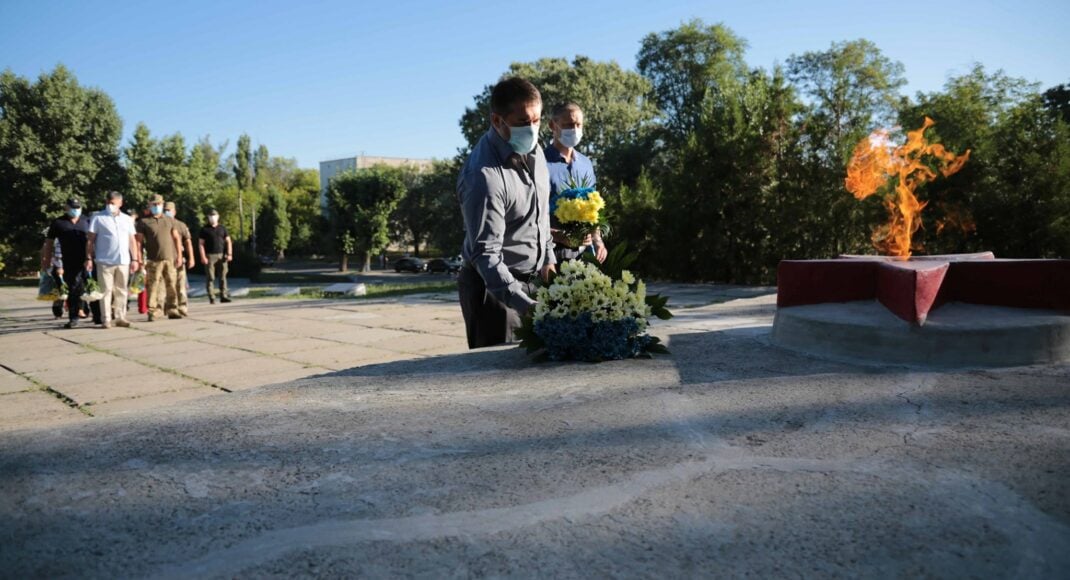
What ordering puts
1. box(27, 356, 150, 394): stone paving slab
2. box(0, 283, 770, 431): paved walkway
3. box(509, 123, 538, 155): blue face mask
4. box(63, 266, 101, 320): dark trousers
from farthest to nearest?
box(63, 266, 101, 320): dark trousers < box(27, 356, 150, 394): stone paving slab < box(0, 283, 770, 431): paved walkway < box(509, 123, 538, 155): blue face mask

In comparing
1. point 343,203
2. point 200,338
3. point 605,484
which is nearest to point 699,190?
point 200,338

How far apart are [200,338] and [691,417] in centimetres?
697

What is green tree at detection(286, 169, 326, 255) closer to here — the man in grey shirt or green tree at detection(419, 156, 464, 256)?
green tree at detection(419, 156, 464, 256)

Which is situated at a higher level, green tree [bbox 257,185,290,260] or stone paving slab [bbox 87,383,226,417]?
green tree [bbox 257,185,290,260]

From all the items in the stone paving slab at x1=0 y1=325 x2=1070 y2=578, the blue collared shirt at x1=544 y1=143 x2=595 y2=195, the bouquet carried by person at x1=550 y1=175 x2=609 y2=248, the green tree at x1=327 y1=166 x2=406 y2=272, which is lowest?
the stone paving slab at x1=0 y1=325 x2=1070 y2=578

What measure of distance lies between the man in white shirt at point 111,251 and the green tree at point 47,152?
24.2 metres

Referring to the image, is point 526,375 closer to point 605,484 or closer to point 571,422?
point 571,422

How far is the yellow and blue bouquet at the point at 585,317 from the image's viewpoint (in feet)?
11.5

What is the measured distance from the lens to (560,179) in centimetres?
445

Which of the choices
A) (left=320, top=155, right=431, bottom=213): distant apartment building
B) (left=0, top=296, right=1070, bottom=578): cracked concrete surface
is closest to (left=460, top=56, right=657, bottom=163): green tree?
(left=0, top=296, right=1070, bottom=578): cracked concrete surface

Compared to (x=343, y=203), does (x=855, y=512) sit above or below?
below

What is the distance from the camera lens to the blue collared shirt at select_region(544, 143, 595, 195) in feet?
14.4

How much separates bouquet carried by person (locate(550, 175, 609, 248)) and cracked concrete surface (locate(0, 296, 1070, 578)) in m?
1.05

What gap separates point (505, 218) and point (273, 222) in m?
65.4
